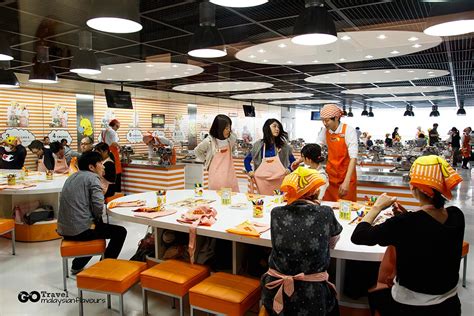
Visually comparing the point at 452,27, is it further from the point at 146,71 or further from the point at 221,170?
the point at 146,71

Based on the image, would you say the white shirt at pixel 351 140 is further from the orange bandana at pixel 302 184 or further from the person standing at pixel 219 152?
the orange bandana at pixel 302 184

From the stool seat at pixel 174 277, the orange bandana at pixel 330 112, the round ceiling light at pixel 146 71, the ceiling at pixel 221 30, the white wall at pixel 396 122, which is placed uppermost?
the ceiling at pixel 221 30

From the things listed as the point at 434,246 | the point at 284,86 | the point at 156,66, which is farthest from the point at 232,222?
the point at 284,86

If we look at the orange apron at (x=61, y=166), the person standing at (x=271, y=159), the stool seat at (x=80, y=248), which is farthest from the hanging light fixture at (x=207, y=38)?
the orange apron at (x=61, y=166)

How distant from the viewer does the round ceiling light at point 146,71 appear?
28.6 ft

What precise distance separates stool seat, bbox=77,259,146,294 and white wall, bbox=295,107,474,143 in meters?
22.3

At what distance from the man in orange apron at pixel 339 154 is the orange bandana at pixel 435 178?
2060 millimetres

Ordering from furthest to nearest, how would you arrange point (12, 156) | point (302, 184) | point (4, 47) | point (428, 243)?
1. point (12, 156)
2. point (4, 47)
3. point (302, 184)
4. point (428, 243)

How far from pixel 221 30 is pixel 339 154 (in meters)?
2.84

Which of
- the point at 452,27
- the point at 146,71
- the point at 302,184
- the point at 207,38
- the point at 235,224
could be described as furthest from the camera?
the point at 146,71

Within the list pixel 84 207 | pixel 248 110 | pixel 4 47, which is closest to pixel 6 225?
pixel 84 207

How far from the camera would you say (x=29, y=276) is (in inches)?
163

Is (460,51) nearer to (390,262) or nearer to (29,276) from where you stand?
(390,262)

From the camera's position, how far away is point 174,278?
2.70m
